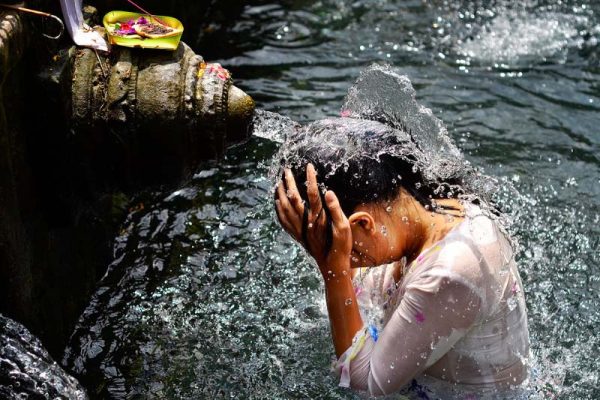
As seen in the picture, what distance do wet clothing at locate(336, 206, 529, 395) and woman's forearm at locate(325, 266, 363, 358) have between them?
4 cm

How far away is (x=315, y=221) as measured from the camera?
9.64 ft

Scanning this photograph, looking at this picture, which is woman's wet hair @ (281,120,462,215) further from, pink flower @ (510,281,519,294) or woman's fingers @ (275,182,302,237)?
pink flower @ (510,281,519,294)

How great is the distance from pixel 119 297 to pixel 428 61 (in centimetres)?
334

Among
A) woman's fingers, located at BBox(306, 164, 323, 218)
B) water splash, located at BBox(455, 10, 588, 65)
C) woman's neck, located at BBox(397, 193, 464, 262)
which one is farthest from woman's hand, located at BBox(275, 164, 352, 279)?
water splash, located at BBox(455, 10, 588, 65)

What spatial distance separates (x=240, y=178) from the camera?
16.8 feet

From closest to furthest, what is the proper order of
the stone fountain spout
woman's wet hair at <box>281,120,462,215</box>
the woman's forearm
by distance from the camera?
woman's wet hair at <box>281,120,462,215</box> → the woman's forearm → the stone fountain spout

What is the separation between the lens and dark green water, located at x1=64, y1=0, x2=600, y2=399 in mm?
3783

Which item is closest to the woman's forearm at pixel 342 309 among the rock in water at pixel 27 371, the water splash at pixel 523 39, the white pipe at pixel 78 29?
the rock in water at pixel 27 371

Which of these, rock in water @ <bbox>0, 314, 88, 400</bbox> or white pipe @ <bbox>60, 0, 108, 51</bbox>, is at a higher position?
white pipe @ <bbox>60, 0, 108, 51</bbox>

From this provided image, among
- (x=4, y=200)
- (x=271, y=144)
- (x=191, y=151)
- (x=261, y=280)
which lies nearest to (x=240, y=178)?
(x=271, y=144)

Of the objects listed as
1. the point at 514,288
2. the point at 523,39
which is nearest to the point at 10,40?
the point at 514,288

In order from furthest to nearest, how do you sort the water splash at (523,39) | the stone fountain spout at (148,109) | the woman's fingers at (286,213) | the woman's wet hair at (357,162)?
1. the water splash at (523,39)
2. the stone fountain spout at (148,109)
3. the woman's fingers at (286,213)
4. the woman's wet hair at (357,162)

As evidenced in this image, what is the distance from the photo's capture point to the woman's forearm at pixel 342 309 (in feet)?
10.2

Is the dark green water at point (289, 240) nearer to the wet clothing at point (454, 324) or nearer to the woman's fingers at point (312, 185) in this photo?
the wet clothing at point (454, 324)
